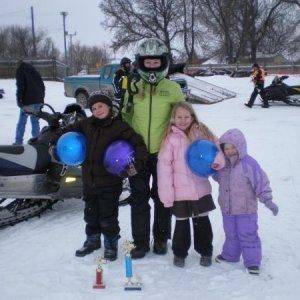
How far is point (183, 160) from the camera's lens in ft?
13.1

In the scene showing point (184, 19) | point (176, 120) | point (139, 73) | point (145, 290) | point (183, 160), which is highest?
point (184, 19)

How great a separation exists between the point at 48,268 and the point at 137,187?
1089 millimetres

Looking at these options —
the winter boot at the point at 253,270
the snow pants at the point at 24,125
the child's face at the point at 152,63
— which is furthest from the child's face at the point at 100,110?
the snow pants at the point at 24,125

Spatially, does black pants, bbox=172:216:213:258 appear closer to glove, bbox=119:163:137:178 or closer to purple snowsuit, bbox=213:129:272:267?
purple snowsuit, bbox=213:129:272:267

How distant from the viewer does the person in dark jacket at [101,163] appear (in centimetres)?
411

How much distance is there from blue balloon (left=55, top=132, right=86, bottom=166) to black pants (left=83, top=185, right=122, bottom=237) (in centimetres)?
35

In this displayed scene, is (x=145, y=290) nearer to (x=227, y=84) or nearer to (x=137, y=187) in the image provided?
(x=137, y=187)

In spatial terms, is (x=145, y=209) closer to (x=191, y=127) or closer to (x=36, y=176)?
(x=191, y=127)

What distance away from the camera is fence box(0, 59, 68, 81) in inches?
1105

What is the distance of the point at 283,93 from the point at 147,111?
1242cm

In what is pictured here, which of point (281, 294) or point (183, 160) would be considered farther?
point (183, 160)

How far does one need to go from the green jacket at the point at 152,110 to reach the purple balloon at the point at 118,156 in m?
0.23

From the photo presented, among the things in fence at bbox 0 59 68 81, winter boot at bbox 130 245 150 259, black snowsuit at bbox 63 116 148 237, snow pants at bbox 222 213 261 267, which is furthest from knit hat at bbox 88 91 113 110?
fence at bbox 0 59 68 81

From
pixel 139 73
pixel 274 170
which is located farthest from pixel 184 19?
pixel 139 73
